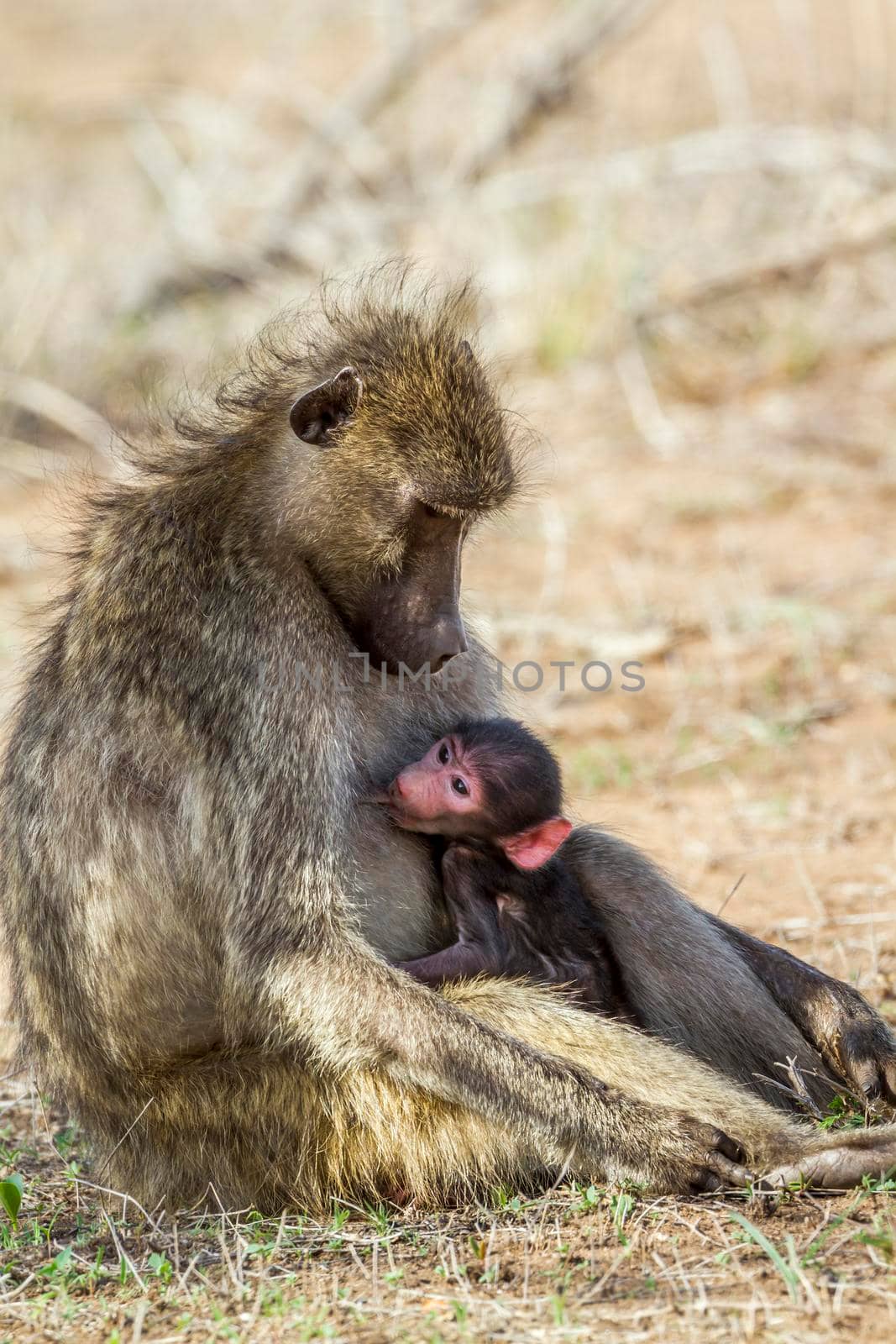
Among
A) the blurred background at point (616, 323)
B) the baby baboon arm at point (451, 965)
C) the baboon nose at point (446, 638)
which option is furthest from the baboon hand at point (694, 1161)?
the blurred background at point (616, 323)

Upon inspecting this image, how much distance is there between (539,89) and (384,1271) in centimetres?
858

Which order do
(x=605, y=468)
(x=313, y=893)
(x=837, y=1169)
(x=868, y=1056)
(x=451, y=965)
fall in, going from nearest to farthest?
(x=837, y=1169) → (x=313, y=893) → (x=451, y=965) → (x=868, y=1056) → (x=605, y=468)

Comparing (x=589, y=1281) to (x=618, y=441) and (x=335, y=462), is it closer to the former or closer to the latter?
(x=335, y=462)

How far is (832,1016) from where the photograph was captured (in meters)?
3.04

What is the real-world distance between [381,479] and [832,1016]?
1360 mm

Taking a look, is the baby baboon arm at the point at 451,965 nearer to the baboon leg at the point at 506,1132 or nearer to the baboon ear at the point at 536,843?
the baboon leg at the point at 506,1132

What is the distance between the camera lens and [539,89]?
380 inches

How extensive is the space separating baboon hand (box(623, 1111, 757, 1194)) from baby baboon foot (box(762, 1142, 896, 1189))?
0.06m

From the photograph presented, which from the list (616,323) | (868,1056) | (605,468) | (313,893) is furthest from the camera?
(616,323)

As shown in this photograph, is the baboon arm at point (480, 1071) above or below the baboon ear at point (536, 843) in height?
below

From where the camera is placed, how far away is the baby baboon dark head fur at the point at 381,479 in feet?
9.55

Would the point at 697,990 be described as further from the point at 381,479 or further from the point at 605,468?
the point at 605,468

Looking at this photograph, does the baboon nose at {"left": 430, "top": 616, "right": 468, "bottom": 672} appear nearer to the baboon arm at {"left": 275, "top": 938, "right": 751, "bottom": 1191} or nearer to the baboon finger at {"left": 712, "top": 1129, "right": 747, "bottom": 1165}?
the baboon arm at {"left": 275, "top": 938, "right": 751, "bottom": 1191}

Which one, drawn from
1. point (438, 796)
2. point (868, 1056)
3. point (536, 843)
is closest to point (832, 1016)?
point (868, 1056)
